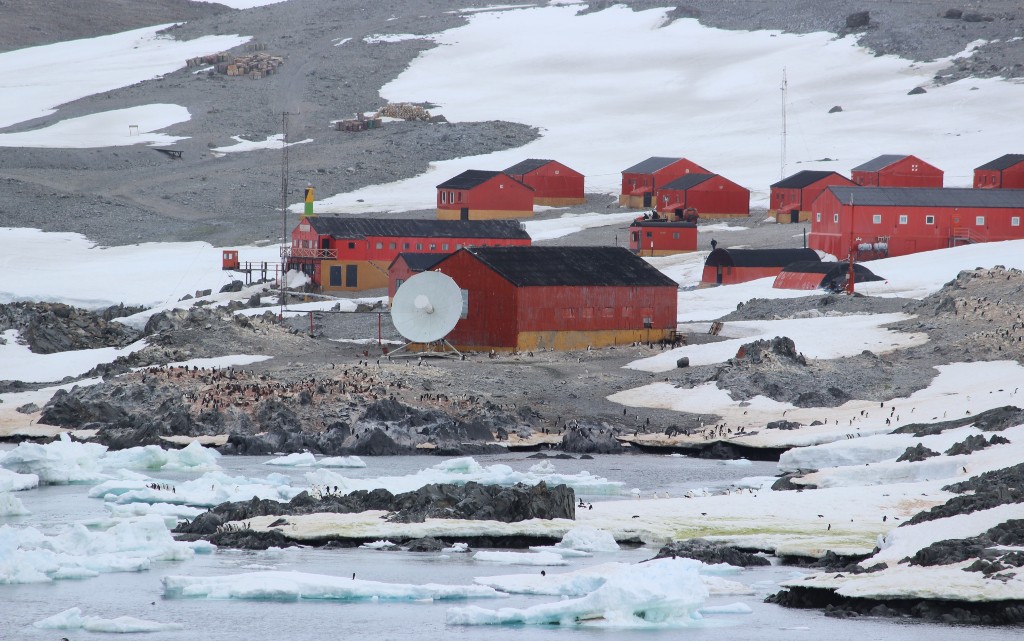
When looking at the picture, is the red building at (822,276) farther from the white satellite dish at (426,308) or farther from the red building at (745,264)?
the white satellite dish at (426,308)

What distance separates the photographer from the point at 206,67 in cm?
16000

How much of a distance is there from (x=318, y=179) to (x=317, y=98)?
33071 millimetres

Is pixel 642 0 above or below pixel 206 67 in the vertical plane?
above

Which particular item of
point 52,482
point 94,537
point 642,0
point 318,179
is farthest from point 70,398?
point 642,0

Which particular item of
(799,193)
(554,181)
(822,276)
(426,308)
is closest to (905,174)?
(799,193)

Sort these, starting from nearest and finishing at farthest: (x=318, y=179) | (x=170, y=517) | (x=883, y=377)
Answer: (x=170, y=517)
(x=883, y=377)
(x=318, y=179)

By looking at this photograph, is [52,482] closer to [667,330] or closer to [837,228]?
[667,330]

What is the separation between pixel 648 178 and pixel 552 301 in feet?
181

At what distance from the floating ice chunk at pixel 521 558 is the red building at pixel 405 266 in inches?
1592

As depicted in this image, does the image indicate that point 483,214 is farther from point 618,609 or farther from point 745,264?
point 618,609

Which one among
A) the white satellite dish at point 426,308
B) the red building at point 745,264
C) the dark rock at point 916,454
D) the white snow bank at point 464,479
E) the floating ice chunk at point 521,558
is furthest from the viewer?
the red building at point 745,264

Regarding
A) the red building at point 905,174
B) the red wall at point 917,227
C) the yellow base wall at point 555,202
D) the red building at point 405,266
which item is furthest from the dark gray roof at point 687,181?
the red building at point 405,266

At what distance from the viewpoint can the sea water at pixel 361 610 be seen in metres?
20.6

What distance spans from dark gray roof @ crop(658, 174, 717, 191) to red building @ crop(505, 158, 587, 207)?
8617 millimetres
